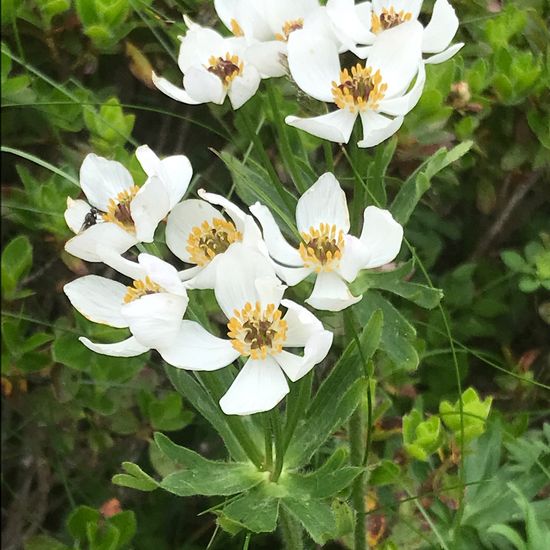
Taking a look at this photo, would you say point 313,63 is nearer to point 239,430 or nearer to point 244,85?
point 244,85

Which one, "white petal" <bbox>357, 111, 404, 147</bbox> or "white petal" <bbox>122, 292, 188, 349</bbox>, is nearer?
"white petal" <bbox>122, 292, 188, 349</bbox>

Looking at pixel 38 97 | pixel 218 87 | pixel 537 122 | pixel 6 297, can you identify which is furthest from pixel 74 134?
pixel 537 122

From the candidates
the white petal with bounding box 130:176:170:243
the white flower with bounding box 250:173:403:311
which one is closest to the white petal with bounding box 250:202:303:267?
the white flower with bounding box 250:173:403:311

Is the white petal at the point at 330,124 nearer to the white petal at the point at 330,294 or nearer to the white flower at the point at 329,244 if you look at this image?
the white flower at the point at 329,244

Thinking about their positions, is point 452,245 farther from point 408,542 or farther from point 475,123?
point 408,542

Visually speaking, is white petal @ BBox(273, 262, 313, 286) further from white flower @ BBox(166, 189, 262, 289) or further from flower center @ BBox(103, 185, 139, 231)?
flower center @ BBox(103, 185, 139, 231)
